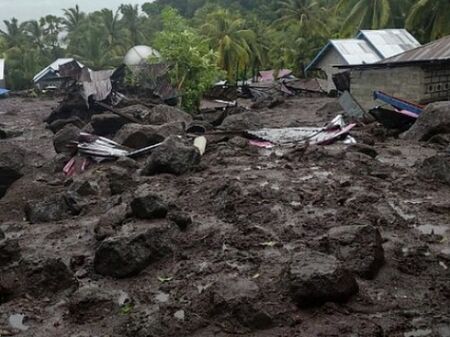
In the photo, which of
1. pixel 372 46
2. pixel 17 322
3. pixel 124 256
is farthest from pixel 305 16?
pixel 17 322

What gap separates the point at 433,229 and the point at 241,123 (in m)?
9.89

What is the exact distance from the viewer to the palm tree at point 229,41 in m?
33.9

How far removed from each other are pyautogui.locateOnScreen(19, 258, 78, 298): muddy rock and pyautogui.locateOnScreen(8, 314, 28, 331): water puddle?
0.43 metres

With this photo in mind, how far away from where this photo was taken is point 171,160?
36.3 ft

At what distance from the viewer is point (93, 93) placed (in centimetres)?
2152

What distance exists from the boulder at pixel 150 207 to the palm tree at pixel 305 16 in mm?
31000

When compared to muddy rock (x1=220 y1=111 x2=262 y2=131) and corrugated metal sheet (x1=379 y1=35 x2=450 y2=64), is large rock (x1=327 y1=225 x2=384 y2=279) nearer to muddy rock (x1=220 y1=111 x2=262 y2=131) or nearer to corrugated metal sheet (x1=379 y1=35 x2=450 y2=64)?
muddy rock (x1=220 y1=111 x2=262 y2=131)

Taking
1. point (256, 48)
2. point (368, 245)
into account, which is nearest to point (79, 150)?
point (368, 245)

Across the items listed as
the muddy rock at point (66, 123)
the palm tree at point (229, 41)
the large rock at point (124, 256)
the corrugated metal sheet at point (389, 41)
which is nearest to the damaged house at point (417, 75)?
the corrugated metal sheet at point (389, 41)

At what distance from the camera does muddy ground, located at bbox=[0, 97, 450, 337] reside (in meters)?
5.33

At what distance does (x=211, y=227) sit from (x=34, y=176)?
6.71 m

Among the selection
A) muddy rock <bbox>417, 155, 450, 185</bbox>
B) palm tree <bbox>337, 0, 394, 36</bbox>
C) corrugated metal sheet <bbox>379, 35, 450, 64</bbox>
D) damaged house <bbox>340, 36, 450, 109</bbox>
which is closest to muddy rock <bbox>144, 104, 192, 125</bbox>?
damaged house <bbox>340, 36, 450, 109</bbox>

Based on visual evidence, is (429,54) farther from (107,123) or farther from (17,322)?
(17,322)

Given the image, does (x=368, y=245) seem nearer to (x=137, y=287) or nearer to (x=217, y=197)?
(x=137, y=287)
